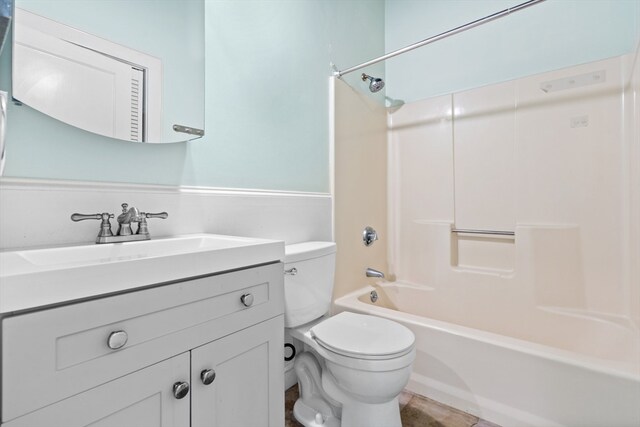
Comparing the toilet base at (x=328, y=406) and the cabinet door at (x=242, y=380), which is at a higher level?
the cabinet door at (x=242, y=380)

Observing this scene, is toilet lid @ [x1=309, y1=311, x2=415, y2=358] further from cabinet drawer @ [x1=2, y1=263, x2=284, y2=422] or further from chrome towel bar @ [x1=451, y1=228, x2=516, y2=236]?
chrome towel bar @ [x1=451, y1=228, x2=516, y2=236]

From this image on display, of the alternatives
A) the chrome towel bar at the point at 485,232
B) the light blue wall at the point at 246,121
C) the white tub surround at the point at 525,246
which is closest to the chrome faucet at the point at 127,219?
the light blue wall at the point at 246,121

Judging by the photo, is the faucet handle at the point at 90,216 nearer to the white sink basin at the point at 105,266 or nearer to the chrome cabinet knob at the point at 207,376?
the white sink basin at the point at 105,266

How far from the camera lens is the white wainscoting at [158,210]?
2.67 feet

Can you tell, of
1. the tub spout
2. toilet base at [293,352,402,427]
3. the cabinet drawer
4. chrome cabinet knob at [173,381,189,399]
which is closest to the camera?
the cabinet drawer

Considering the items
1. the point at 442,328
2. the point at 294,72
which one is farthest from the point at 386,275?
the point at 294,72

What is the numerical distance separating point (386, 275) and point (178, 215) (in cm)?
164

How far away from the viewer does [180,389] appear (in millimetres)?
681

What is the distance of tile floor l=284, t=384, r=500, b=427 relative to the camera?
1.36 meters

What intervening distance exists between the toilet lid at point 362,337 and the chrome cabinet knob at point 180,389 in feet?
1.96

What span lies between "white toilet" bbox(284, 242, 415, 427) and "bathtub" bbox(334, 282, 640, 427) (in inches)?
13.9

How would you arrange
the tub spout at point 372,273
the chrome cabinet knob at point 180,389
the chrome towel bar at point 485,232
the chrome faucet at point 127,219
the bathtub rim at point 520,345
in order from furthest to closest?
the tub spout at point 372,273, the chrome towel bar at point 485,232, the bathtub rim at point 520,345, the chrome faucet at point 127,219, the chrome cabinet knob at point 180,389

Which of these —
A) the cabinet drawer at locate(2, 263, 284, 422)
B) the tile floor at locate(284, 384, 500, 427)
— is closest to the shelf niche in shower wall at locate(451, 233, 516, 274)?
the tile floor at locate(284, 384, 500, 427)

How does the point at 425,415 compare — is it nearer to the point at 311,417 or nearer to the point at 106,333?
the point at 311,417
